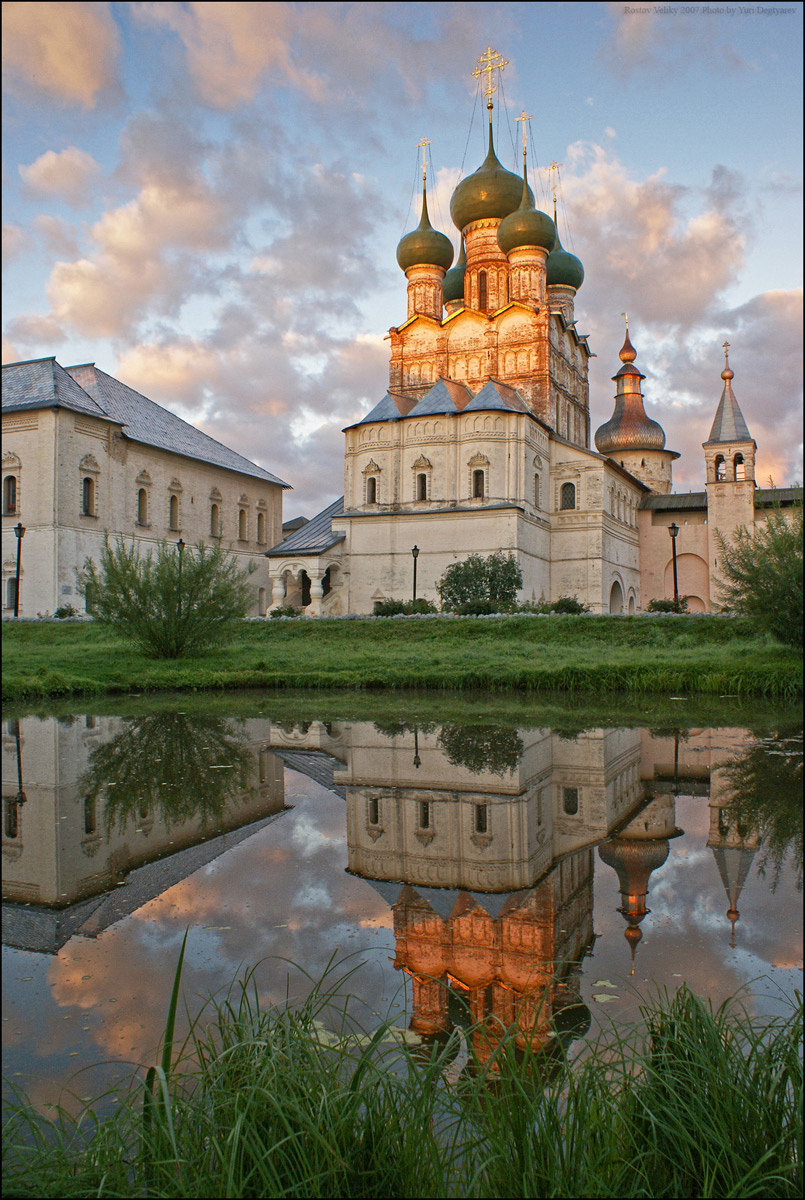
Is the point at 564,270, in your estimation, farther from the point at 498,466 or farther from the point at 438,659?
the point at 438,659

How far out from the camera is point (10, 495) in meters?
32.8

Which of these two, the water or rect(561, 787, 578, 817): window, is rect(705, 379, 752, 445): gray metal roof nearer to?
the water

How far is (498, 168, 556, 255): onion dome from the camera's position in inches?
1465

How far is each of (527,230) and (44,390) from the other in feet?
71.5

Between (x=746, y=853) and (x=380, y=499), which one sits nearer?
(x=746, y=853)

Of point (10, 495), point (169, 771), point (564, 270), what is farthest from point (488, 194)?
point (169, 771)

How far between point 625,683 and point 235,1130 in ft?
44.7

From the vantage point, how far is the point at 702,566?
44000 mm

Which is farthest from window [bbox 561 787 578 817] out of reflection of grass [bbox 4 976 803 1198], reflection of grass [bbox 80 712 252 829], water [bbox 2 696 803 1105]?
reflection of grass [bbox 4 976 803 1198]

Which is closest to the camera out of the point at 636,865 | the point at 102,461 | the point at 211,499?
the point at 636,865

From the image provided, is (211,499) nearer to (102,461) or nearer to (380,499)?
(102,461)

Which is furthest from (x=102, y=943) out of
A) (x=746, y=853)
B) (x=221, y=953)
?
(x=746, y=853)

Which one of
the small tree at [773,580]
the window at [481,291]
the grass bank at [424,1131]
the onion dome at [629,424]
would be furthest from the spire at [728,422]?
the grass bank at [424,1131]

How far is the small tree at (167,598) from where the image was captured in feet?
57.7
